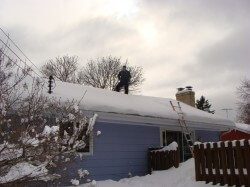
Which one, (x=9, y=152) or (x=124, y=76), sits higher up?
(x=124, y=76)

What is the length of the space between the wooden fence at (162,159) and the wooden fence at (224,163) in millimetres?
1810

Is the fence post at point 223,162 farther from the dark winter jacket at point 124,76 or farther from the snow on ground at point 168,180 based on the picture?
the dark winter jacket at point 124,76

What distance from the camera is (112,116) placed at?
13.1 metres

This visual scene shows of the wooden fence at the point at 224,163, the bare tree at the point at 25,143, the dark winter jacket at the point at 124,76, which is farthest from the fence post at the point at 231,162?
the dark winter jacket at the point at 124,76

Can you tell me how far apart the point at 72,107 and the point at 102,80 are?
119 ft

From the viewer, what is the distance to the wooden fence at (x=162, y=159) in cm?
1313

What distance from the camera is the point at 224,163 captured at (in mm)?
10422

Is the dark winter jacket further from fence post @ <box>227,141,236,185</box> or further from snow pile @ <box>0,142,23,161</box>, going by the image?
snow pile @ <box>0,142,23,161</box>

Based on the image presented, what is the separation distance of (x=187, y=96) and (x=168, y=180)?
10991mm

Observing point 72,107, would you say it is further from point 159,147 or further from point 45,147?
point 159,147

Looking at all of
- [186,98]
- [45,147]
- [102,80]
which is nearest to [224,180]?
[45,147]

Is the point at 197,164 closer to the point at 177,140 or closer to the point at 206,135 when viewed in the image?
the point at 177,140

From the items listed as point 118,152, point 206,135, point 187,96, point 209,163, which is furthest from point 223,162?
point 187,96

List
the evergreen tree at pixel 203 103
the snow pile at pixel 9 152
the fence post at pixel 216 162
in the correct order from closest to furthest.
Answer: the snow pile at pixel 9 152 → the fence post at pixel 216 162 → the evergreen tree at pixel 203 103
